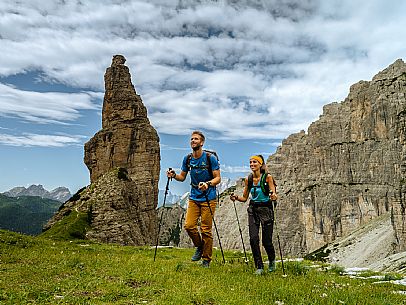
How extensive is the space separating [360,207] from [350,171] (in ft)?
68.1

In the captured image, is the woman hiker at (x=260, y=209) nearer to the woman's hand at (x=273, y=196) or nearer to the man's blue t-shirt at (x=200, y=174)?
the woman's hand at (x=273, y=196)

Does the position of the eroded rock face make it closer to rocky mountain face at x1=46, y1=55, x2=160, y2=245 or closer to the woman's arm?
rocky mountain face at x1=46, y1=55, x2=160, y2=245

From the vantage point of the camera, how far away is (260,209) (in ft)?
44.2

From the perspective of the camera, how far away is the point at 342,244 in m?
161

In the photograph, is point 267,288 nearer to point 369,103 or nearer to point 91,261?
point 91,261

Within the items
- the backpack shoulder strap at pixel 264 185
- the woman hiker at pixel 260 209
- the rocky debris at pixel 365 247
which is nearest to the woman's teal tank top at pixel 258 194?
the woman hiker at pixel 260 209

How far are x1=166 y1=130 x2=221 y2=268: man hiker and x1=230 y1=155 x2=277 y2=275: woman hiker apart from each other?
1.45 m

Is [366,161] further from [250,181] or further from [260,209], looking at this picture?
[260,209]

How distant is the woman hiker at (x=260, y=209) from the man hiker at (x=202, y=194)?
4.77ft

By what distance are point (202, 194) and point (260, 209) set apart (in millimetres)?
2311

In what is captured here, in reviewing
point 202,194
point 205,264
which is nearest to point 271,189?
point 202,194

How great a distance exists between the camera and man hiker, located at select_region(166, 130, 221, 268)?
14094 millimetres

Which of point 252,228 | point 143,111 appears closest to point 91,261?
point 252,228

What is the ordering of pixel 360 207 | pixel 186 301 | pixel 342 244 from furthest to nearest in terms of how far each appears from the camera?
1. pixel 360 207
2. pixel 342 244
3. pixel 186 301
